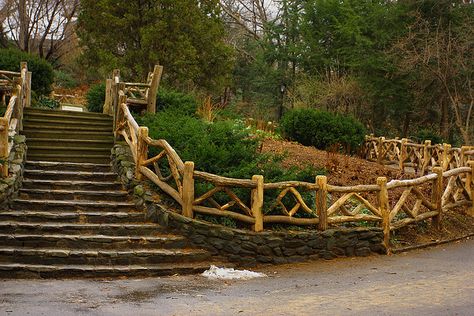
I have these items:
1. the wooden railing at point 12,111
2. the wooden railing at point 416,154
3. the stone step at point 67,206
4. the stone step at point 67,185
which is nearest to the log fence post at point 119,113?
the wooden railing at point 12,111

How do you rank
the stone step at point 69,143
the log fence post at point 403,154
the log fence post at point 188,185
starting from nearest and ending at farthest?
the log fence post at point 188,185 → the stone step at point 69,143 → the log fence post at point 403,154

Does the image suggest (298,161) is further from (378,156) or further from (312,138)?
(378,156)

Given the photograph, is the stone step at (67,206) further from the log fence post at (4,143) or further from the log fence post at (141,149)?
the log fence post at (141,149)

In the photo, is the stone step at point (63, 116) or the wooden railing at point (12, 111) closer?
the wooden railing at point (12, 111)

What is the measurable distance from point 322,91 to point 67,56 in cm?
1835

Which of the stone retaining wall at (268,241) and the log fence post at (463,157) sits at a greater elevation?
the log fence post at (463,157)

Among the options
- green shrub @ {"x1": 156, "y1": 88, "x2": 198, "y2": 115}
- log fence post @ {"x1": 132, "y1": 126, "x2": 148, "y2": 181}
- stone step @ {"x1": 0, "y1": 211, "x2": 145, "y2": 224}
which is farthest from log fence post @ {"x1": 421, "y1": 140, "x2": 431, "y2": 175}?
stone step @ {"x1": 0, "y1": 211, "x2": 145, "y2": 224}

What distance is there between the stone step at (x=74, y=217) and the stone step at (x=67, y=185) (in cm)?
130

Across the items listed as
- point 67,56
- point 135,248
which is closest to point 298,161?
point 135,248

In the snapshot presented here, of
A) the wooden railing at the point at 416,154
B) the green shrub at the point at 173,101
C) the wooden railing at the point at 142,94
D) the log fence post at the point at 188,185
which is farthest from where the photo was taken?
the wooden railing at the point at 416,154

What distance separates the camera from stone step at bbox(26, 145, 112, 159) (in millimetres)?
13850

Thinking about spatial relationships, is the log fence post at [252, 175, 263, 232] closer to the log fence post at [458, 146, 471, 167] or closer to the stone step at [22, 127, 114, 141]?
the stone step at [22, 127, 114, 141]

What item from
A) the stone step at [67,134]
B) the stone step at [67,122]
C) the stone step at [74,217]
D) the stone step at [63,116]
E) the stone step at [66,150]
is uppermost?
the stone step at [63,116]

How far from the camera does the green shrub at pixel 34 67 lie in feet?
73.0
